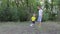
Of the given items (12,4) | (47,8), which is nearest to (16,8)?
(12,4)

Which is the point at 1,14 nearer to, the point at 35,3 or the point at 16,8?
the point at 16,8

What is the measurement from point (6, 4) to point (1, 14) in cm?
135

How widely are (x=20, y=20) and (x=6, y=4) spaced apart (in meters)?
2.20

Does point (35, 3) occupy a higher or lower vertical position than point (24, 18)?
higher

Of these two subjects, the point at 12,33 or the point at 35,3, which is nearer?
the point at 12,33

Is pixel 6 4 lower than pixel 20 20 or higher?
higher

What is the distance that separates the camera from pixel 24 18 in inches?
812

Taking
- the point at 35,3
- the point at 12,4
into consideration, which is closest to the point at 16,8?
the point at 12,4

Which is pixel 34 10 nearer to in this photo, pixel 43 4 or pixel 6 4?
pixel 43 4

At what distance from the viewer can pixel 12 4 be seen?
821 inches

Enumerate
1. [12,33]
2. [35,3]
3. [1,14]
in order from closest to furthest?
[12,33] < [1,14] < [35,3]

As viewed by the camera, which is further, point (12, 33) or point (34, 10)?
point (34, 10)

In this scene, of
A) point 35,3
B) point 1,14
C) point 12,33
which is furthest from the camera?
point 35,3

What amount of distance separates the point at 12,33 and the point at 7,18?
779cm
